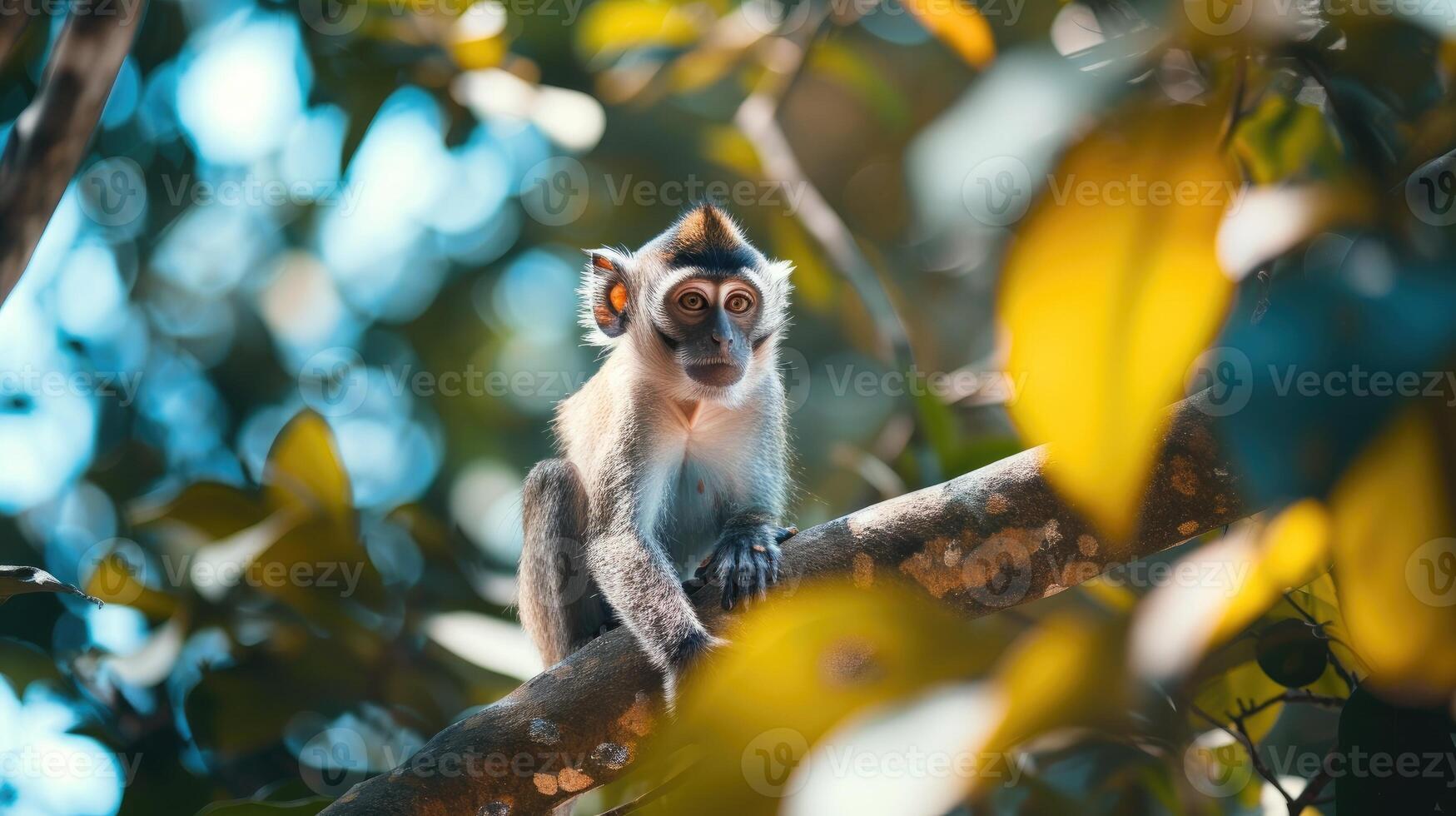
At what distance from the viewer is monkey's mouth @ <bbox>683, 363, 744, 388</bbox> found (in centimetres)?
538

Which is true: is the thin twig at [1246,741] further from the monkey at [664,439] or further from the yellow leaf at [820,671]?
the monkey at [664,439]

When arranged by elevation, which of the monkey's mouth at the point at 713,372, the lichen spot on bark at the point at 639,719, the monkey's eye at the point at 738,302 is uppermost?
the monkey's eye at the point at 738,302

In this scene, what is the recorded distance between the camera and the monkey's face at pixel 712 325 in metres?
5.38

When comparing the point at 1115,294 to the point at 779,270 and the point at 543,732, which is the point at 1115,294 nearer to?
the point at 543,732

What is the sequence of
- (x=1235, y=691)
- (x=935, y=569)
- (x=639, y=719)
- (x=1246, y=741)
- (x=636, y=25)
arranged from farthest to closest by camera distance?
1. (x=636, y=25)
2. (x=639, y=719)
3. (x=935, y=569)
4. (x=1235, y=691)
5. (x=1246, y=741)

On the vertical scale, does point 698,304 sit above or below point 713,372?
above

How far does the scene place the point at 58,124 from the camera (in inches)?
162

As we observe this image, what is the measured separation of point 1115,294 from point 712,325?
453cm

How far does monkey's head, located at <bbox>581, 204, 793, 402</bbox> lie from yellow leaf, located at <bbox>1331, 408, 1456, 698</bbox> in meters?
4.41

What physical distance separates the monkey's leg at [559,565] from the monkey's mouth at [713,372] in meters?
0.85

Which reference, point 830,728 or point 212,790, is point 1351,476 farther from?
point 212,790

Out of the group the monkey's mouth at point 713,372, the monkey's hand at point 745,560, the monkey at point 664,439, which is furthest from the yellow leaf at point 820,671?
the monkey's mouth at point 713,372

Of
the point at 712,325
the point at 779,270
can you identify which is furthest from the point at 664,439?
the point at 779,270

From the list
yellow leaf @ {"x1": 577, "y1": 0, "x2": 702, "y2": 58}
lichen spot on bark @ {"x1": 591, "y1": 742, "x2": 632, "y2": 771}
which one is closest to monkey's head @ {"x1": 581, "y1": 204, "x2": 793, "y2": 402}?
yellow leaf @ {"x1": 577, "y1": 0, "x2": 702, "y2": 58}
